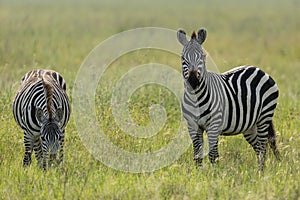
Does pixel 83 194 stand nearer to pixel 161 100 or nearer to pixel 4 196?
pixel 4 196

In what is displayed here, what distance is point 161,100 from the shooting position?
9703mm

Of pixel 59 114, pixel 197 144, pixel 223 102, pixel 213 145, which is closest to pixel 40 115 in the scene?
pixel 59 114

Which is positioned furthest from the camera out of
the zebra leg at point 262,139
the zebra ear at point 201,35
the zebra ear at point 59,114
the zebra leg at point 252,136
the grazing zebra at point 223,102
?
the zebra leg at point 252,136

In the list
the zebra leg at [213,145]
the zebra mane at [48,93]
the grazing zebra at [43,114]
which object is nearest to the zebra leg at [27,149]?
the grazing zebra at [43,114]

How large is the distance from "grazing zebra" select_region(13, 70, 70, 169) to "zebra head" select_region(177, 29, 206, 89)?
149 centimetres

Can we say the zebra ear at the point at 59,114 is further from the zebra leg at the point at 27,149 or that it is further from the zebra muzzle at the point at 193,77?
the zebra muzzle at the point at 193,77

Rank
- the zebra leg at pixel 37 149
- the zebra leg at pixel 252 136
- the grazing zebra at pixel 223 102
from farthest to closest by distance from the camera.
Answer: the zebra leg at pixel 252 136 → the zebra leg at pixel 37 149 → the grazing zebra at pixel 223 102

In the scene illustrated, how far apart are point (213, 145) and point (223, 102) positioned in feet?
1.98

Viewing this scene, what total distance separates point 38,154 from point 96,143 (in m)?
0.78

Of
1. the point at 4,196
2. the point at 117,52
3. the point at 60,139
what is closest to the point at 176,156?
the point at 60,139

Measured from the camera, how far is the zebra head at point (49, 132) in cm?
600

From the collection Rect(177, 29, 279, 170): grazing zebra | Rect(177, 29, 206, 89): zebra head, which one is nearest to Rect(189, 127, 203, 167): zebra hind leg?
Rect(177, 29, 279, 170): grazing zebra

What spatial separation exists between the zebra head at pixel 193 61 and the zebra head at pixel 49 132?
1517 mm

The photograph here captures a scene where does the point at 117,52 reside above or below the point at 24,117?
above
